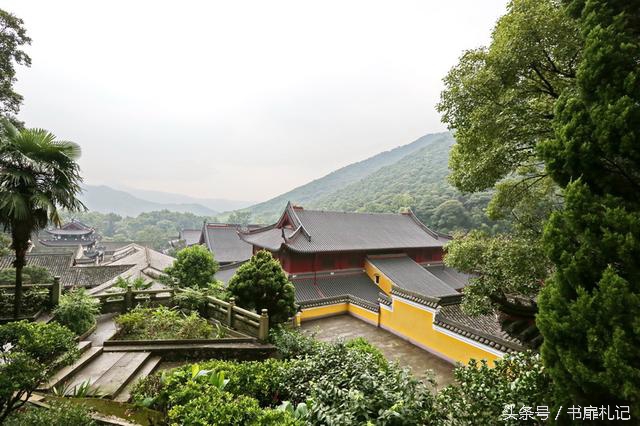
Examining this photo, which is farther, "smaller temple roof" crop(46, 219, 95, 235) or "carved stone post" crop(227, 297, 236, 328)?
"smaller temple roof" crop(46, 219, 95, 235)

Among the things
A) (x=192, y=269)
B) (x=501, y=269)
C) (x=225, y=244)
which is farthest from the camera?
(x=225, y=244)

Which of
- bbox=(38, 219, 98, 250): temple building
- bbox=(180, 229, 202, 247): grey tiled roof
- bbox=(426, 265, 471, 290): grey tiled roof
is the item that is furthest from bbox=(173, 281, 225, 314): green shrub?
bbox=(38, 219, 98, 250): temple building

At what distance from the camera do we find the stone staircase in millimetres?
4652

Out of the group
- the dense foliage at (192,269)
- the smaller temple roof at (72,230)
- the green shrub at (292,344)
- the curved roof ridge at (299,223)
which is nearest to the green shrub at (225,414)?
the green shrub at (292,344)

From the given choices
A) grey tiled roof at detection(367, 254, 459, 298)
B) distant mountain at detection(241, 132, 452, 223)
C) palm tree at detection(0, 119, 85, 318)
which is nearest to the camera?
palm tree at detection(0, 119, 85, 318)

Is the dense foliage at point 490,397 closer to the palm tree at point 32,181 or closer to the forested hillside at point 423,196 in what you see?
the forested hillside at point 423,196

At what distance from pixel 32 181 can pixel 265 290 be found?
17.6 feet

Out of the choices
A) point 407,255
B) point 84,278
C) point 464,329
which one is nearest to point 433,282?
point 407,255

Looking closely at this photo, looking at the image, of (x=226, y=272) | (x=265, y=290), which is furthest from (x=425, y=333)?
(x=226, y=272)

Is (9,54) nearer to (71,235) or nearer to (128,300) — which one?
(128,300)

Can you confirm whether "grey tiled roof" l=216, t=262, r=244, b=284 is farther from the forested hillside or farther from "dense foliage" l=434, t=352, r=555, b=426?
"dense foliage" l=434, t=352, r=555, b=426

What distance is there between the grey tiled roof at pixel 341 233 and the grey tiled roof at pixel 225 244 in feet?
33.2

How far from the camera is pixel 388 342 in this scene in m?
10.8

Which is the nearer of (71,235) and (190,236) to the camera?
(190,236)
